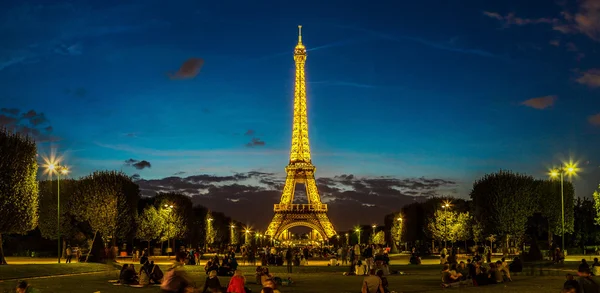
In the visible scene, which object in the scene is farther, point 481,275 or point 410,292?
point 481,275

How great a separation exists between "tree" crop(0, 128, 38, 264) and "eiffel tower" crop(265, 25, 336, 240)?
81773 mm

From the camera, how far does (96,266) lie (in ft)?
169

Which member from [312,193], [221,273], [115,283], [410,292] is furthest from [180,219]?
[410,292]

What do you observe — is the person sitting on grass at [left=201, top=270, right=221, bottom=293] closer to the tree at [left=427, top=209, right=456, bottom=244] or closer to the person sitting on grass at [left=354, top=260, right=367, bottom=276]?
the person sitting on grass at [left=354, top=260, right=367, bottom=276]

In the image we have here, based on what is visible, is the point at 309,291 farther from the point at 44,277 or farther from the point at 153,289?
the point at 44,277

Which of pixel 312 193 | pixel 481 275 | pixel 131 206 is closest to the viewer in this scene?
pixel 481 275

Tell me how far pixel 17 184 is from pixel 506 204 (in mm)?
51683

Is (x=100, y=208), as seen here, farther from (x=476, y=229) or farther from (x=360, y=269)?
(x=476, y=229)

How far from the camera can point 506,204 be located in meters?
79.6

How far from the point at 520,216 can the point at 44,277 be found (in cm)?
5440

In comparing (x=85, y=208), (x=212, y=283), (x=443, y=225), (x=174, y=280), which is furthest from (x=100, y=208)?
(x=174, y=280)

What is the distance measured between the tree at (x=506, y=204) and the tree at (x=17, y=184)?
49356 mm

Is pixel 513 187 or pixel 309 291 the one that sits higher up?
pixel 513 187

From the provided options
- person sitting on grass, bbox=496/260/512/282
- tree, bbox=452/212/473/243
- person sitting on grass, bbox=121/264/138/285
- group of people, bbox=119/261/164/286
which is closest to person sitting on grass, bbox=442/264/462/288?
person sitting on grass, bbox=496/260/512/282
